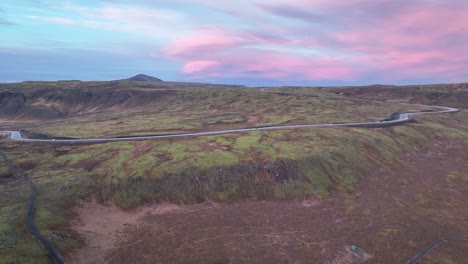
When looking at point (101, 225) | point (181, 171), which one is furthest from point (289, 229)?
point (101, 225)

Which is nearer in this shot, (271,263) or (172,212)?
(271,263)

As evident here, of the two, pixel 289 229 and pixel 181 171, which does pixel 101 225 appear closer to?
pixel 181 171

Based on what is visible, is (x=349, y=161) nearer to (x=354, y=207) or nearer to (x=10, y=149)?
(x=354, y=207)

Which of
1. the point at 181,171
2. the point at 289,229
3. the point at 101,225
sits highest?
the point at 181,171

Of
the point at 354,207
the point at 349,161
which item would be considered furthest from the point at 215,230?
the point at 349,161

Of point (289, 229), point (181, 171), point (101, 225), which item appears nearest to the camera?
point (289, 229)

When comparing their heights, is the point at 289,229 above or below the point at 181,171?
below

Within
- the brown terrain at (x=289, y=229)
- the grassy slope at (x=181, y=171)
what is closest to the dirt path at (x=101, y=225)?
the brown terrain at (x=289, y=229)

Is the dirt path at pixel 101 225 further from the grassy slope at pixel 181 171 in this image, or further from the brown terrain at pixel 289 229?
the grassy slope at pixel 181 171
